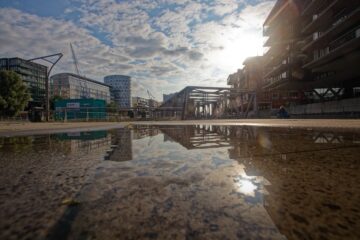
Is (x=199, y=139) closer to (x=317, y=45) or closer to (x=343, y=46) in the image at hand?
(x=343, y=46)

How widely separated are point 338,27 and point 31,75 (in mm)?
89816

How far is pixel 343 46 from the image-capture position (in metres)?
16.9

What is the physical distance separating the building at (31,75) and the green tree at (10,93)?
36.5m

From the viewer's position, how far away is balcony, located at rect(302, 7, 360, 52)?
53.8 feet

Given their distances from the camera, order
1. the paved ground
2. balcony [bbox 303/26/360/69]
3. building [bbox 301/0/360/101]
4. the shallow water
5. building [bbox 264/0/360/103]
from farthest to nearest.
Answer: building [bbox 264/0/360/103]
building [bbox 301/0/360/101]
balcony [bbox 303/26/360/69]
the paved ground
the shallow water

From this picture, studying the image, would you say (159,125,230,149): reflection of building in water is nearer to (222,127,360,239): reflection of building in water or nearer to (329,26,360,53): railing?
(222,127,360,239): reflection of building in water

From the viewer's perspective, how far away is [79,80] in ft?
311

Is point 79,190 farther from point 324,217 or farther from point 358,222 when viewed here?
point 358,222

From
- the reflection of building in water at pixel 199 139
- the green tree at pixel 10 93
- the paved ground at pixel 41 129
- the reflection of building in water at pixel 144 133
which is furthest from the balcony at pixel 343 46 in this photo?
the green tree at pixel 10 93

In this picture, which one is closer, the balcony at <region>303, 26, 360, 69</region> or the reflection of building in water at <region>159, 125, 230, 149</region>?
the reflection of building in water at <region>159, 125, 230, 149</region>

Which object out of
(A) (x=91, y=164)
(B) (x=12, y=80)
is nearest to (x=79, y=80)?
(B) (x=12, y=80)

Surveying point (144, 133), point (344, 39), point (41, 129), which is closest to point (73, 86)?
point (41, 129)

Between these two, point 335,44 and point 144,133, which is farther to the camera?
point 335,44

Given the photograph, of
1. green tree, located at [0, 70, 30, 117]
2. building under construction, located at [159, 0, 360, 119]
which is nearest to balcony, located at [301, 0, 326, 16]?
building under construction, located at [159, 0, 360, 119]
